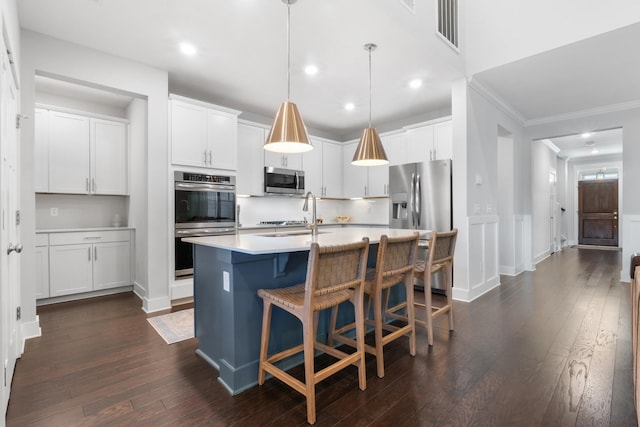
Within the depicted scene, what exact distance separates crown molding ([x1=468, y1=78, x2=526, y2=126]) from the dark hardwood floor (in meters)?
2.74

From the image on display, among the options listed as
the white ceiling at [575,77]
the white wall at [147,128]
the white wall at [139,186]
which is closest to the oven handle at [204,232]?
the white wall at [147,128]

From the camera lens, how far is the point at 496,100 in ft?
14.8

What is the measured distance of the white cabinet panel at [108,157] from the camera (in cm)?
427

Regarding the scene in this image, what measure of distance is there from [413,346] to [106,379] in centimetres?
212

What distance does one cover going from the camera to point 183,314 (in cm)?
334

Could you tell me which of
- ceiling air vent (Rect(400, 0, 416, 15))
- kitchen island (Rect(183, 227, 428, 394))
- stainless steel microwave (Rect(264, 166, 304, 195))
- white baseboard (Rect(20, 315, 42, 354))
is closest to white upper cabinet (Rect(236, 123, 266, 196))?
stainless steel microwave (Rect(264, 166, 304, 195))

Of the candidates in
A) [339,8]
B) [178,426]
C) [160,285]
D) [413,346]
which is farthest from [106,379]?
[339,8]

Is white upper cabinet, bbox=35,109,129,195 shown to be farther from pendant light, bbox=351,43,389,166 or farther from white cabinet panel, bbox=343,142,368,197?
white cabinet panel, bbox=343,142,368,197

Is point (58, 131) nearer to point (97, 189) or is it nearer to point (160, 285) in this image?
point (97, 189)

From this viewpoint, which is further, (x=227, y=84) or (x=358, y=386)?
(x=227, y=84)

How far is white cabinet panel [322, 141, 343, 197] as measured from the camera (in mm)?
5879

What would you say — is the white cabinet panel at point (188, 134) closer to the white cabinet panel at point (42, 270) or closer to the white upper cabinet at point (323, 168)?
the white cabinet panel at point (42, 270)

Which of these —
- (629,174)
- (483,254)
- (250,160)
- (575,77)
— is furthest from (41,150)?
(629,174)

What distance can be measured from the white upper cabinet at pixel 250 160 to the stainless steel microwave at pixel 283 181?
0.10m
